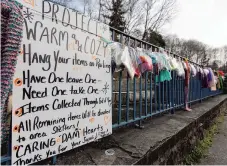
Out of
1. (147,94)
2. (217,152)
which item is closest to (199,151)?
(217,152)

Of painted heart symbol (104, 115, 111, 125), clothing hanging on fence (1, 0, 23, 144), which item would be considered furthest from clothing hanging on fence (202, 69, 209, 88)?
clothing hanging on fence (1, 0, 23, 144)

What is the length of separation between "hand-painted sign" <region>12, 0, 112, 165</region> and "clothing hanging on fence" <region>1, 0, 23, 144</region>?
6cm

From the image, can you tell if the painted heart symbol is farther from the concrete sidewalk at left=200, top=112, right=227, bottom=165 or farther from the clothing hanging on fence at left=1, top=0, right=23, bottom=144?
the concrete sidewalk at left=200, top=112, right=227, bottom=165

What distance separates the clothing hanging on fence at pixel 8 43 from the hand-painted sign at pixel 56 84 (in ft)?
0.19

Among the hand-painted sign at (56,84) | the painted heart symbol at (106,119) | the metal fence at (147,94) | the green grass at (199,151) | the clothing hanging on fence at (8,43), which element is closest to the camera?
the clothing hanging on fence at (8,43)

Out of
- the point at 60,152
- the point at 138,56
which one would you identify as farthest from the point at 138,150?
the point at 138,56

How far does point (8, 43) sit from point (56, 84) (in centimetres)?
48

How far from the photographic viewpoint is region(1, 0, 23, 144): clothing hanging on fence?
1.25 metres

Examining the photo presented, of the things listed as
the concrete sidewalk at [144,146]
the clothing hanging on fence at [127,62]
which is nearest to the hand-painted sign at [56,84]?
the concrete sidewalk at [144,146]

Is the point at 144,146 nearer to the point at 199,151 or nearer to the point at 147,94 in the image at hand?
the point at 199,151

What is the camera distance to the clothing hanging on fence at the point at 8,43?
1250mm

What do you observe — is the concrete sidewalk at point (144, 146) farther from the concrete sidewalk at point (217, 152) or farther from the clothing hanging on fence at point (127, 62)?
the clothing hanging on fence at point (127, 62)

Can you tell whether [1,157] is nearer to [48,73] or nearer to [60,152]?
[60,152]

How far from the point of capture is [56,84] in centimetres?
158
